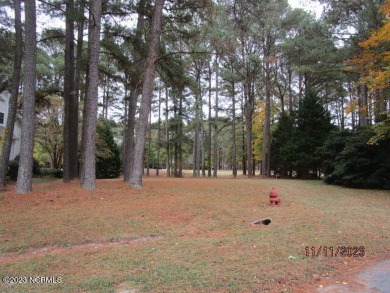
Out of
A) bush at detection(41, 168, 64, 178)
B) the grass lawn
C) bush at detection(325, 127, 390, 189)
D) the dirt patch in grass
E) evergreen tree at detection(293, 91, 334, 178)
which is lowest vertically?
the dirt patch in grass

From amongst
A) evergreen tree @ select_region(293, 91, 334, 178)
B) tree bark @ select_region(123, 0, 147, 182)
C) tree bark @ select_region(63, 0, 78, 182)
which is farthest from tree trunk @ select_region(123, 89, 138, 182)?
evergreen tree @ select_region(293, 91, 334, 178)

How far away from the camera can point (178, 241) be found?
570cm

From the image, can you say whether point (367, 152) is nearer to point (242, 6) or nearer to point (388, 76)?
point (388, 76)

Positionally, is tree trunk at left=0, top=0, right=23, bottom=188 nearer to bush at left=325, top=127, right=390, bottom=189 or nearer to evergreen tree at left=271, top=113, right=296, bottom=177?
bush at left=325, top=127, right=390, bottom=189

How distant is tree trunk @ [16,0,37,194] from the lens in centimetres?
977

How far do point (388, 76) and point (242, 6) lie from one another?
6.21m

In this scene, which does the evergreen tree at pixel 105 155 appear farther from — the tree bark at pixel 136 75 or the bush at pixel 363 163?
the bush at pixel 363 163

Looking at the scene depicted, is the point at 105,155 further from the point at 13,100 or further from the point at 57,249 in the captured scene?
the point at 57,249

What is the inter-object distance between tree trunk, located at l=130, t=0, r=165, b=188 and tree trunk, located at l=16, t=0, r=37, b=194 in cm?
351

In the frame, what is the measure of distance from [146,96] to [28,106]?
3997 millimetres

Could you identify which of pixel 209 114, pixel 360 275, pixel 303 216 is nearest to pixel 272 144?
pixel 209 114

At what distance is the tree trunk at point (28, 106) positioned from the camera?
977 centimetres
